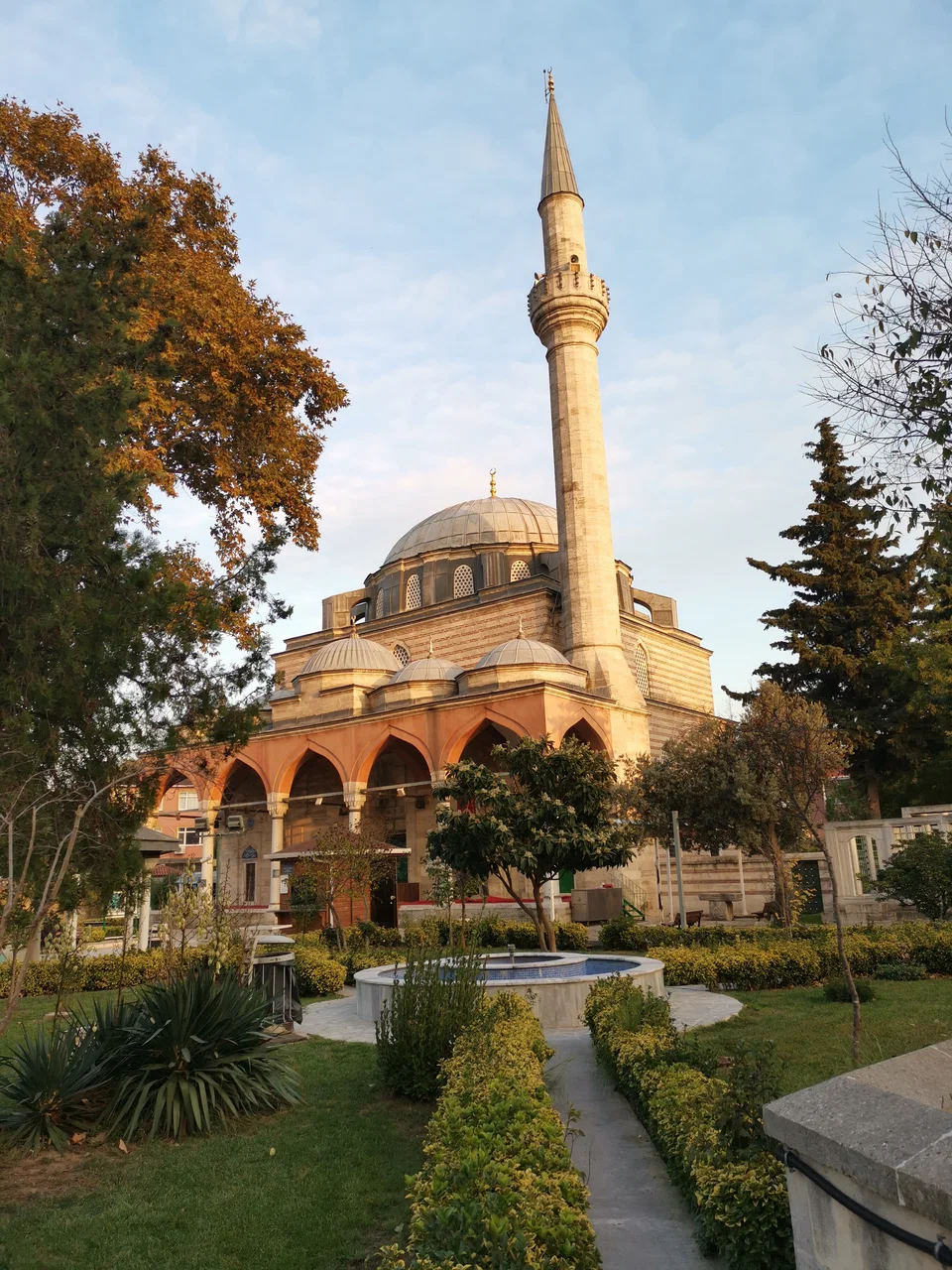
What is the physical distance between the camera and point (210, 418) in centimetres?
1379

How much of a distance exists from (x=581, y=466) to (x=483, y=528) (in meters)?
11.4

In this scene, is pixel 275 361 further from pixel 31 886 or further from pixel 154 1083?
pixel 154 1083

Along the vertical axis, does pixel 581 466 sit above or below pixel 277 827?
above

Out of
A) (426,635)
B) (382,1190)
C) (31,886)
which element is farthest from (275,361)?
(426,635)

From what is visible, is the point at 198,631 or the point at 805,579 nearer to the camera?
the point at 198,631

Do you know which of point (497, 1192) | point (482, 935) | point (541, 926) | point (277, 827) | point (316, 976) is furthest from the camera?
point (277, 827)

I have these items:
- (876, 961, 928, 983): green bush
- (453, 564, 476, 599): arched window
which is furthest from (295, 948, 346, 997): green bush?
(453, 564, 476, 599): arched window

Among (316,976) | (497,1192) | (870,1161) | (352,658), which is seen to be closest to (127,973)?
(316,976)

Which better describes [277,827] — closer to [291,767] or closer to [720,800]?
[291,767]

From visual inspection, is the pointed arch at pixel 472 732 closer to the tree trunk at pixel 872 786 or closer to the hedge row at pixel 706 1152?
the tree trunk at pixel 872 786

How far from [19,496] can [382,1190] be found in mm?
5275

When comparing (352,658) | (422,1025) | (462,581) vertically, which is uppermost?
(462,581)

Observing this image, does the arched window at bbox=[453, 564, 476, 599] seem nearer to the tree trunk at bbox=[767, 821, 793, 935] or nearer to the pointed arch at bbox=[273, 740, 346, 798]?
the pointed arch at bbox=[273, 740, 346, 798]

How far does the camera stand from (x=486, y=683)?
2506cm
